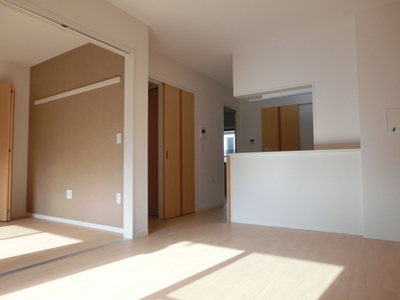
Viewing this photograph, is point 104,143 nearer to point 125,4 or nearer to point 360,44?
point 125,4

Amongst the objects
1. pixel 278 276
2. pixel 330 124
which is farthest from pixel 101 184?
pixel 330 124

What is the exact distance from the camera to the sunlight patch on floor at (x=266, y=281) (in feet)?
5.75

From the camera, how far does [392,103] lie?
314 centimetres

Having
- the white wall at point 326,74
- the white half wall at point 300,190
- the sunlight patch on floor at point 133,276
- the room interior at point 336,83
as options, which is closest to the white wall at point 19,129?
the room interior at point 336,83

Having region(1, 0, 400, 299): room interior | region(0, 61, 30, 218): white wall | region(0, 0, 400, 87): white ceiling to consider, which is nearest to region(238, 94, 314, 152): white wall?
region(0, 0, 400, 87): white ceiling

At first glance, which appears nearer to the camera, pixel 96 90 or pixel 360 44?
pixel 360 44

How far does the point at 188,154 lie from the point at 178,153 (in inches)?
11.4

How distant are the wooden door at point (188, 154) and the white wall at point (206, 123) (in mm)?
138

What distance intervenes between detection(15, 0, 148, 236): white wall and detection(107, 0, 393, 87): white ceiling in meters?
0.16

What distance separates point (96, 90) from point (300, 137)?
452cm

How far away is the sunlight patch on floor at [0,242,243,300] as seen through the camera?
5.88 feet

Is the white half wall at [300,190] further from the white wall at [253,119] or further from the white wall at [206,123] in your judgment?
the white wall at [253,119]

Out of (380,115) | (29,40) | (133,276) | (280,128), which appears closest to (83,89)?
(29,40)

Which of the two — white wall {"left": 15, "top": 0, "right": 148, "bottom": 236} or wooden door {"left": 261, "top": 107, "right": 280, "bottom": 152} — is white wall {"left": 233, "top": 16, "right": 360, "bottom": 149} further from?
wooden door {"left": 261, "top": 107, "right": 280, "bottom": 152}
